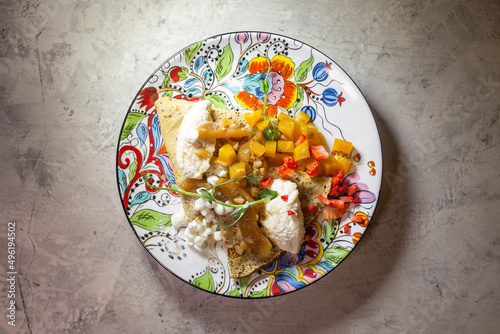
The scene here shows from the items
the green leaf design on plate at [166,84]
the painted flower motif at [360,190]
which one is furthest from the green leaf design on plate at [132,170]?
the painted flower motif at [360,190]

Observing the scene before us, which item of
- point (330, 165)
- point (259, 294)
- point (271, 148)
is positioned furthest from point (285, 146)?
point (259, 294)

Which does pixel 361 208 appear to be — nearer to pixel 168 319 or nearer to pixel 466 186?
pixel 466 186

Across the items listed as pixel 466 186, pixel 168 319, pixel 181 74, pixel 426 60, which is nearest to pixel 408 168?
pixel 466 186

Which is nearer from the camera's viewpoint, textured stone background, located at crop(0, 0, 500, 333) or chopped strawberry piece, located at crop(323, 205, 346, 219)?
chopped strawberry piece, located at crop(323, 205, 346, 219)

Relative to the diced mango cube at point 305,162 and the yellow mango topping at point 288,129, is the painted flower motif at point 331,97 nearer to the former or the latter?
the yellow mango topping at point 288,129

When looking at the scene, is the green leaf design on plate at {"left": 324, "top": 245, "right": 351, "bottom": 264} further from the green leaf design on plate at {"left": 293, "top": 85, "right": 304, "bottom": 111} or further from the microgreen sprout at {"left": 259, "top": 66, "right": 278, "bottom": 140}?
the green leaf design on plate at {"left": 293, "top": 85, "right": 304, "bottom": 111}

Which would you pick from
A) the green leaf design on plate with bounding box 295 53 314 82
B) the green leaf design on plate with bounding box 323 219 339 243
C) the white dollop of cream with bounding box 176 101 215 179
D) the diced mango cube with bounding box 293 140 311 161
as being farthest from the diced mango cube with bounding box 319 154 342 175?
the white dollop of cream with bounding box 176 101 215 179
